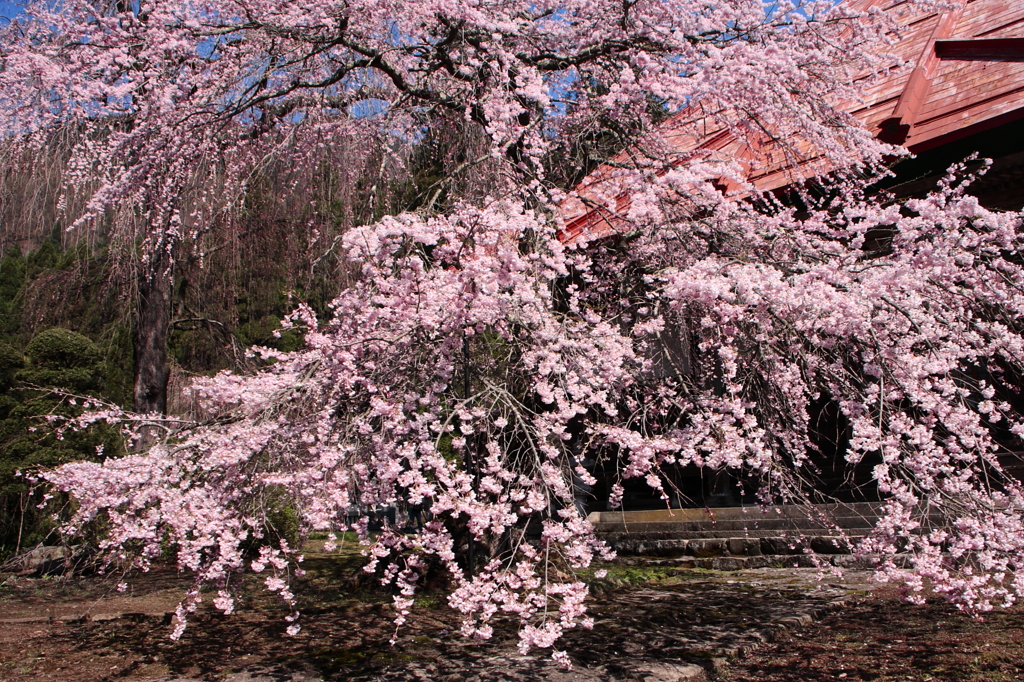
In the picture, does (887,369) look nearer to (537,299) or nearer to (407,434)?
(537,299)

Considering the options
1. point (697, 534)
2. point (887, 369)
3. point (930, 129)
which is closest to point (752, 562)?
point (697, 534)

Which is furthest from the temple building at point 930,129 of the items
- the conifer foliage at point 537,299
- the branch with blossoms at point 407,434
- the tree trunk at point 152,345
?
the tree trunk at point 152,345

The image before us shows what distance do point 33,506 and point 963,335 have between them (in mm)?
10254

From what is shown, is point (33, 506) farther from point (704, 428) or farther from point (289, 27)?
point (704, 428)

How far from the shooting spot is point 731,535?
8.41m

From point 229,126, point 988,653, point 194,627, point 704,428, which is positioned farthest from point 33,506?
point 988,653

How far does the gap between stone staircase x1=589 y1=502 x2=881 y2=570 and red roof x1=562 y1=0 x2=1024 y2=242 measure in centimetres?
337

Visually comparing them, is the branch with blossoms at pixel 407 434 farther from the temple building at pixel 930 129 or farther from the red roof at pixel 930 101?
the red roof at pixel 930 101

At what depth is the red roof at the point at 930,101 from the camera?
6258 mm

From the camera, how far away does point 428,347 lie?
4141mm

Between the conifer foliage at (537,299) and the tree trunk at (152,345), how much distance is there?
2603 millimetres

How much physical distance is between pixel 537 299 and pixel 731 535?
558cm

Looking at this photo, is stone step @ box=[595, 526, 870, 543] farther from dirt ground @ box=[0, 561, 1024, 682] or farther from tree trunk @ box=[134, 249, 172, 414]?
tree trunk @ box=[134, 249, 172, 414]

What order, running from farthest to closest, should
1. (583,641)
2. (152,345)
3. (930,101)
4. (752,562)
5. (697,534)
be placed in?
(152,345) → (697,534) → (752,562) → (930,101) → (583,641)
